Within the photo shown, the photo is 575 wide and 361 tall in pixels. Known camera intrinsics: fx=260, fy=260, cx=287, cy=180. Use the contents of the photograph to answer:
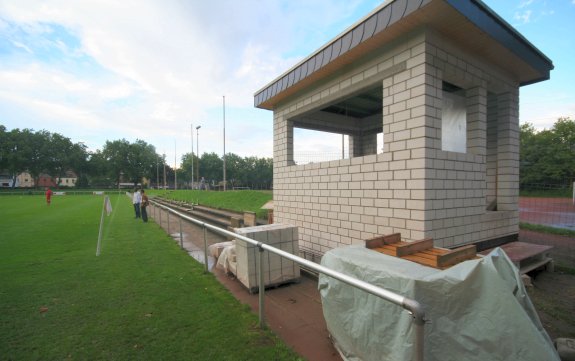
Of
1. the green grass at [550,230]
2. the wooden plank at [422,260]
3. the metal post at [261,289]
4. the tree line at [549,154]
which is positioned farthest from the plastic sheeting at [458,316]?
the tree line at [549,154]

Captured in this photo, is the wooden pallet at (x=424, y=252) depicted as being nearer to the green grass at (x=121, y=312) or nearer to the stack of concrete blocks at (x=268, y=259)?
the green grass at (x=121, y=312)

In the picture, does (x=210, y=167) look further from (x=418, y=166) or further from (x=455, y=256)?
(x=455, y=256)

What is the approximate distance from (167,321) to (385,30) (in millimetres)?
4758

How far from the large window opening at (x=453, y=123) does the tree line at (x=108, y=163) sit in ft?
175

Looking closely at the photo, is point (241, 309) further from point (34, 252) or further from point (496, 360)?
point (34, 252)

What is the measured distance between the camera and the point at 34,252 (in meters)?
6.51

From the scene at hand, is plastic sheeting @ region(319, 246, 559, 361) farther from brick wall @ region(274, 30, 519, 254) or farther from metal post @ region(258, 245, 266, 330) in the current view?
brick wall @ region(274, 30, 519, 254)

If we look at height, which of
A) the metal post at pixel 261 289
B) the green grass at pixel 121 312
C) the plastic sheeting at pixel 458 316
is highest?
the plastic sheeting at pixel 458 316

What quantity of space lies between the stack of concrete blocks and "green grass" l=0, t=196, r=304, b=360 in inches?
16.7

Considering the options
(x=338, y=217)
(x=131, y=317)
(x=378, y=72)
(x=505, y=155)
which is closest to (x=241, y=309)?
(x=131, y=317)

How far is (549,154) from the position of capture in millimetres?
32688

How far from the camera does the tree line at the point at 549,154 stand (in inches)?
1206

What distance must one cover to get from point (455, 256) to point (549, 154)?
145 ft

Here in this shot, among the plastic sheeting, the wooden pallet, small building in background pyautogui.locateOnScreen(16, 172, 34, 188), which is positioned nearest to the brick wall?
the wooden pallet
